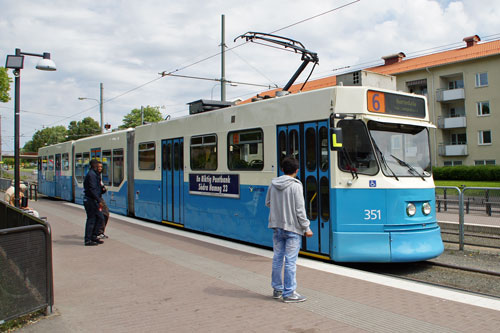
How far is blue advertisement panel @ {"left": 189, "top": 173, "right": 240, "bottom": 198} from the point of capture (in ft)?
29.9

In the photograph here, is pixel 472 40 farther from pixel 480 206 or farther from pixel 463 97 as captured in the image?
pixel 480 206

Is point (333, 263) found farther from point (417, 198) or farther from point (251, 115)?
point (251, 115)

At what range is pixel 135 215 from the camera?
45.0ft

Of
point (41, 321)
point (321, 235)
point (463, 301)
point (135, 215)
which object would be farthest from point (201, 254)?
point (135, 215)

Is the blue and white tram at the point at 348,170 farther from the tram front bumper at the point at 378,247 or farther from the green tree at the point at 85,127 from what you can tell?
the green tree at the point at 85,127

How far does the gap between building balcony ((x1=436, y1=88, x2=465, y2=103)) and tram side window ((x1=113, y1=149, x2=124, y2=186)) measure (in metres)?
32.3

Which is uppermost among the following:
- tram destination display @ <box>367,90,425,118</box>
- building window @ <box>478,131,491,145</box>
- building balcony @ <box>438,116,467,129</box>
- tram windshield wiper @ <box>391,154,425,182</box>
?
building balcony @ <box>438,116,467,129</box>

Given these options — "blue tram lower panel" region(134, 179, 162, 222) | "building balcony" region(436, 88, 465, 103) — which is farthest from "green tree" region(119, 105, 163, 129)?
"blue tram lower panel" region(134, 179, 162, 222)

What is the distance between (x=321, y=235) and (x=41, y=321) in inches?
170

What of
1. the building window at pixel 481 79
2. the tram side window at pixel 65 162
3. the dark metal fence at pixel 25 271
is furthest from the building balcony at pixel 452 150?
the dark metal fence at pixel 25 271

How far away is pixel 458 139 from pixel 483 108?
3796 mm

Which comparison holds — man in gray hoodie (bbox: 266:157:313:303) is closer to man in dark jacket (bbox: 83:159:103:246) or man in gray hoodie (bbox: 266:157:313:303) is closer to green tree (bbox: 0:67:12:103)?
man in dark jacket (bbox: 83:159:103:246)

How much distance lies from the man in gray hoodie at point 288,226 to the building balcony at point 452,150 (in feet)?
119

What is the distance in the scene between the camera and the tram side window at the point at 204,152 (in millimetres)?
9820
